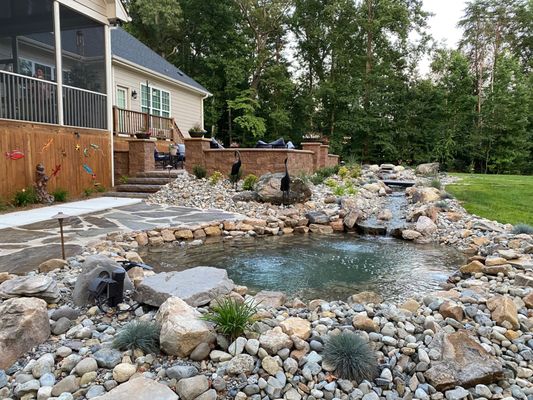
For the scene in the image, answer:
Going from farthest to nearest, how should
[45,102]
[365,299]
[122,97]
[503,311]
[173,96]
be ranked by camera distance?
[173,96] < [122,97] < [45,102] < [365,299] < [503,311]

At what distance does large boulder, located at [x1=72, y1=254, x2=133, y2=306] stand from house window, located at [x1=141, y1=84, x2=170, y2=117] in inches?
465

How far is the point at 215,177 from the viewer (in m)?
10.1

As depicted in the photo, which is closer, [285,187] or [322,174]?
[285,187]

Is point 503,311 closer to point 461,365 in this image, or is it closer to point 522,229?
point 461,365

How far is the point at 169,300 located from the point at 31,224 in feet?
14.2

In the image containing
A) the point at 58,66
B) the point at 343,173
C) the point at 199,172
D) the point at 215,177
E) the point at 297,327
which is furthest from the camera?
the point at 343,173

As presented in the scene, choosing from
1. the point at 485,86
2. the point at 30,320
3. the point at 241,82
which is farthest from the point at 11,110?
the point at 485,86

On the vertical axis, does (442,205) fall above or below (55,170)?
below

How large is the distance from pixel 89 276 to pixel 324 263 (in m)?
3.02

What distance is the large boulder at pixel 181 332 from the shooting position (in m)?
2.52

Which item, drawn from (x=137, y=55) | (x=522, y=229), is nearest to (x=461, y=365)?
(x=522, y=229)

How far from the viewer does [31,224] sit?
609cm

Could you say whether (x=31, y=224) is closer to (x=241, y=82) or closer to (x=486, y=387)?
(x=486, y=387)

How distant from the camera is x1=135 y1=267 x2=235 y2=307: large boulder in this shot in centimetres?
318
